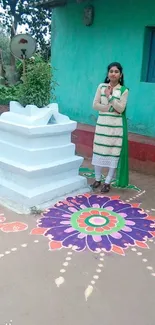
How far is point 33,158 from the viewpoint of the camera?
3.34m

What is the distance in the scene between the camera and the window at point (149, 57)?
4.73 metres

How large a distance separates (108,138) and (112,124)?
17 centimetres

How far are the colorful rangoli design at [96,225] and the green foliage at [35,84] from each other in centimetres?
116

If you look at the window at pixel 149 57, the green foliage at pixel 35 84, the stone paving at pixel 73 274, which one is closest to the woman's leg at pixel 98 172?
the stone paving at pixel 73 274

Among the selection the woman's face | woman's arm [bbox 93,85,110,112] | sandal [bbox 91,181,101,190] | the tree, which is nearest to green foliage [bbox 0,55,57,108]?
woman's arm [bbox 93,85,110,112]

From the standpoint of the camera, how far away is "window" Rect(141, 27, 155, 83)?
15.5ft

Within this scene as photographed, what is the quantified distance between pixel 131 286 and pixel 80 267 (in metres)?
0.39

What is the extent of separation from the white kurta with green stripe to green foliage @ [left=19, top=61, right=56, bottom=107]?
0.65 meters

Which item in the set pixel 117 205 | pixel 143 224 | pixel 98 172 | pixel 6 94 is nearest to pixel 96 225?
pixel 143 224

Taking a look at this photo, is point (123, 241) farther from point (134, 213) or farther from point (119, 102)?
point (119, 102)

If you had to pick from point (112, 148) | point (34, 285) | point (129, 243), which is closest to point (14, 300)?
point (34, 285)

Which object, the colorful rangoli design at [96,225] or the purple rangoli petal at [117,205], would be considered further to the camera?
the purple rangoli petal at [117,205]

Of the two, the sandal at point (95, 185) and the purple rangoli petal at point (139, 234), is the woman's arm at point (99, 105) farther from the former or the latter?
the purple rangoli petal at point (139, 234)

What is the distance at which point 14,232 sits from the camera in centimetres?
280
